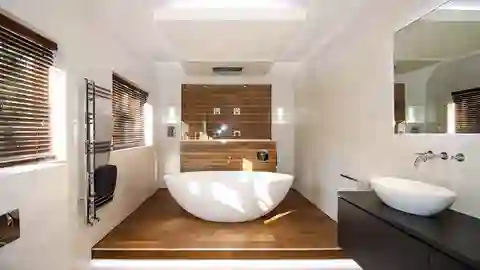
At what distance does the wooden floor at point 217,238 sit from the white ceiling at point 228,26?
196 cm

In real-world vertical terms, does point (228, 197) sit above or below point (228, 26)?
below

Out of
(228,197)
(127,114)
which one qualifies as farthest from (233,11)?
(127,114)

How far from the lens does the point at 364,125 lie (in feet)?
12.4

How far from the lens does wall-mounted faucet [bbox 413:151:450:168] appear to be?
2.44 metres

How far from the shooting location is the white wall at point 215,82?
22.6 feet

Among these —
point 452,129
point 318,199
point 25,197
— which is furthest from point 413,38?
point 318,199

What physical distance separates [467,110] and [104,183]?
2704 mm

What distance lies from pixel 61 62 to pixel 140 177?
279cm

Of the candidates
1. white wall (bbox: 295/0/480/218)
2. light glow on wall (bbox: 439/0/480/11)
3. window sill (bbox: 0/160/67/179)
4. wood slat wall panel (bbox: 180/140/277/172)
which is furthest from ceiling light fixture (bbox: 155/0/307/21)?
wood slat wall panel (bbox: 180/140/277/172)

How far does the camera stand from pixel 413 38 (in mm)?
2842

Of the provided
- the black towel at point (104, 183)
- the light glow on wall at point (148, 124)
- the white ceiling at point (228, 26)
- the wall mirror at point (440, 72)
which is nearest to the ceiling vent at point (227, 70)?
the white ceiling at point (228, 26)

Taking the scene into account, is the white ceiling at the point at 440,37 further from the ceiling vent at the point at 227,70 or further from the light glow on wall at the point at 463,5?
the ceiling vent at the point at 227,70

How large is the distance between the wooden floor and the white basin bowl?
1.17m

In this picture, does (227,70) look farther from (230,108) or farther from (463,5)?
(463,5)
